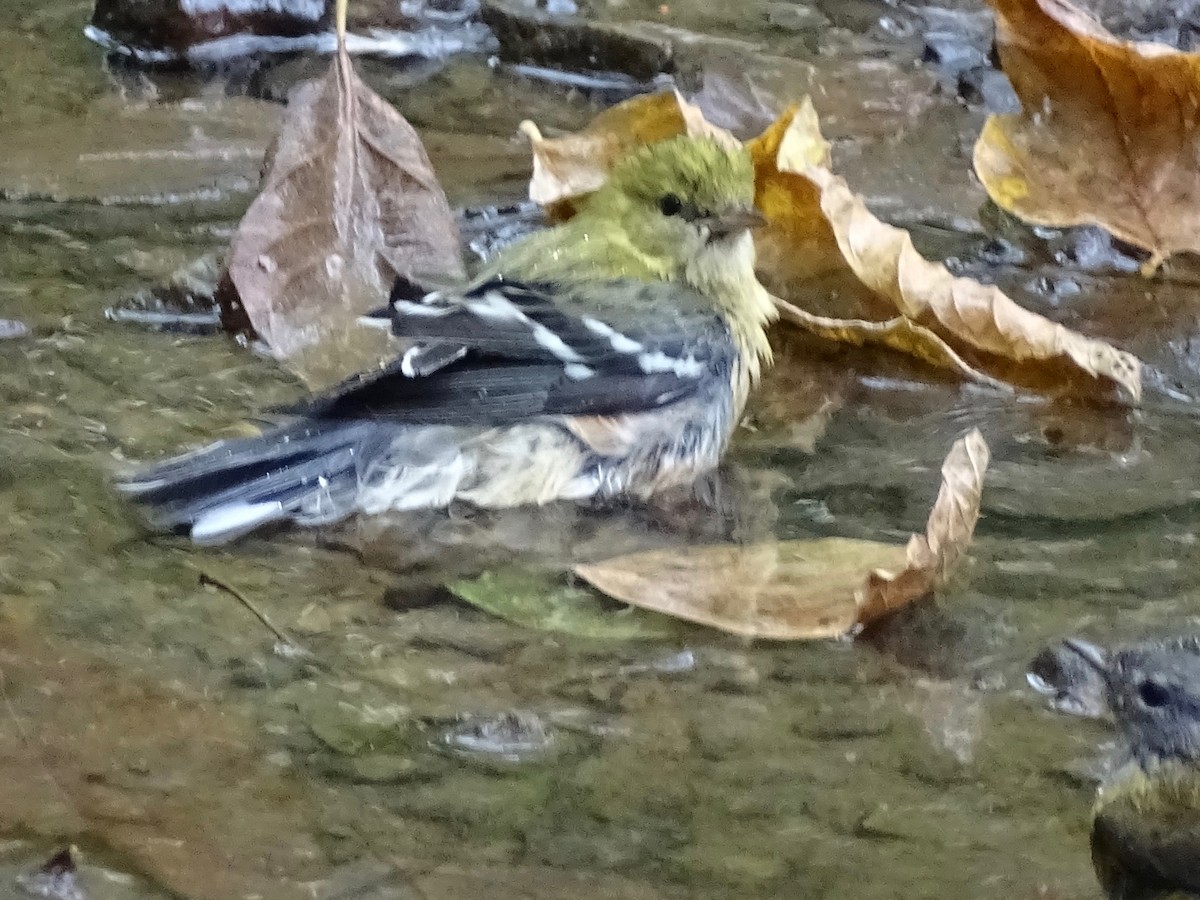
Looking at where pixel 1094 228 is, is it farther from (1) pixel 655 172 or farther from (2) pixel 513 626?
(2) pixel 513 626

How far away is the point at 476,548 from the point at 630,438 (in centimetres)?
30

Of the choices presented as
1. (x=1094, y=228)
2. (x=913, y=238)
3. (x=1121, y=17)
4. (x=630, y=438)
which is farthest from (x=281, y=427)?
(x=1121, y=17)

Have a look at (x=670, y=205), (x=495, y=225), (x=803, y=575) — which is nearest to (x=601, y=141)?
(x=495, y=225)

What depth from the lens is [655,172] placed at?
199cm

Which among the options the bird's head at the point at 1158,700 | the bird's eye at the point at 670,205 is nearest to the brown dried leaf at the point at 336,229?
the bird's eye at the point at 670,205

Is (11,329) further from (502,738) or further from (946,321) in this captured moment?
(946,321)

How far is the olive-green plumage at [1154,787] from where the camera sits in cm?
97

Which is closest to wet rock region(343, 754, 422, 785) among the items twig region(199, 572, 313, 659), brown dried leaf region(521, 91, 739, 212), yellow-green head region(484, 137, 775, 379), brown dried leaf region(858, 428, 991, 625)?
twig region(199, 572, 313, 659)

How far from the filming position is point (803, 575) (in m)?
1.41

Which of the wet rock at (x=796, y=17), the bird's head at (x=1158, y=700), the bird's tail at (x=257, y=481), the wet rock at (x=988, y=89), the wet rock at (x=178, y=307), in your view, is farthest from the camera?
the wet rock at (x=796, y=17)

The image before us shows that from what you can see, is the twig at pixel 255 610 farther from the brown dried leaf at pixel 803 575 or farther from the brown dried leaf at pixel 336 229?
the brown dried leaf at pixel 336 229

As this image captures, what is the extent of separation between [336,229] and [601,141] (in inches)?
20.9

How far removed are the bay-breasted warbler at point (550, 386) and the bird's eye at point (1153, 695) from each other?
69cm

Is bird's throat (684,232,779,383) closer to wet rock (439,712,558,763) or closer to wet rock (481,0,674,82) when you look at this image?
wet rock (439,712,558,763)
